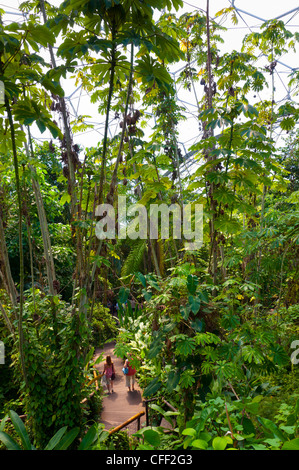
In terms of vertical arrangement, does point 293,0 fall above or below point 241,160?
above

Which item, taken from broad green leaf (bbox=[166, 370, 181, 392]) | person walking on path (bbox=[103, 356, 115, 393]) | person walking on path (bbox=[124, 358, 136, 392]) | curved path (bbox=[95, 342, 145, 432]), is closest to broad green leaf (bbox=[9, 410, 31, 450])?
broad green leaf (bbox=[166, 370, 181, 392])

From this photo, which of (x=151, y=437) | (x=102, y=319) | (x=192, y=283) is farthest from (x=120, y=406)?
(x=151, y=437)

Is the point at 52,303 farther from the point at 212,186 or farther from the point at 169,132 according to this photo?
the point at 169,132

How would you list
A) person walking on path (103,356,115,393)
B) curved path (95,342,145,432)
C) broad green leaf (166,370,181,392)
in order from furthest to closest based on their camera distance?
person walking on path (103,356,115,393), curved path (95,342,145,432), broad green leaf (166,370,181,392)

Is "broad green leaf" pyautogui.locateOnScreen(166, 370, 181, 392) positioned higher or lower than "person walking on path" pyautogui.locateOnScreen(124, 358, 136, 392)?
higher

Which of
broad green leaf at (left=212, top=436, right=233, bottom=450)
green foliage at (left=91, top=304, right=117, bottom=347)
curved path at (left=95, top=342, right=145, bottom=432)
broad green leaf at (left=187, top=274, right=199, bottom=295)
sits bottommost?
curved path at (left=95, top=342, right=145, bottom=432)

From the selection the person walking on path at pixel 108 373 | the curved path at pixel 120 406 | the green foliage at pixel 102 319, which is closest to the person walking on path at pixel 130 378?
the curved path at pixel 120 406

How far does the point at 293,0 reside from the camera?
28.3 feet

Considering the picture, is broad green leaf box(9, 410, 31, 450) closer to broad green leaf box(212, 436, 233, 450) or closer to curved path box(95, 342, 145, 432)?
broad green leaf box(212, 436, 233, 450)

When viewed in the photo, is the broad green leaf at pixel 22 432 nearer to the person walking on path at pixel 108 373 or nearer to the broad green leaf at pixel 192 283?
the broad green leaf at pixel 192 283

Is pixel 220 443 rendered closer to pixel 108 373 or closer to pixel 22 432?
pixel 22 432

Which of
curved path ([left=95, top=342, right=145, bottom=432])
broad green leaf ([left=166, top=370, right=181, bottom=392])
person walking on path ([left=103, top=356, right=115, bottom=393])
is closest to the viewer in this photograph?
broad green leaf ([left=166, top=370, right=181, bottom=392])
